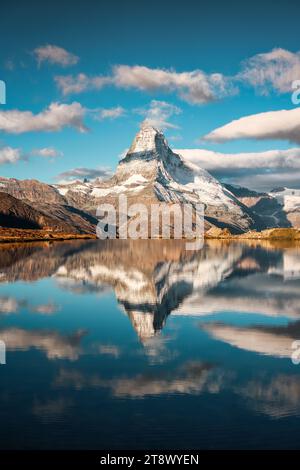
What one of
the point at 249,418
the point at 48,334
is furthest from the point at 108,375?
the point at 48,334

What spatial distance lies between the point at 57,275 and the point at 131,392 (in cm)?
7877

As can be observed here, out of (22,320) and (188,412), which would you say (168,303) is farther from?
(188,412)

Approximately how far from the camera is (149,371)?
3441 cm

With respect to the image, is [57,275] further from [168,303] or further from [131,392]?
[131,392]

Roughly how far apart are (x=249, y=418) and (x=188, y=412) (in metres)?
3.49

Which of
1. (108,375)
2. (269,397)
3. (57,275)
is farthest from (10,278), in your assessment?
(269,397)

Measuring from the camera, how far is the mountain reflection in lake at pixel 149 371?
79.1ft

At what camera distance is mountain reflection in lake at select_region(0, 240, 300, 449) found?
949 inches

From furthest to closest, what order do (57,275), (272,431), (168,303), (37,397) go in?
1. (57,275)
2. (168,303)
3. (37,397)
4. (272,431)

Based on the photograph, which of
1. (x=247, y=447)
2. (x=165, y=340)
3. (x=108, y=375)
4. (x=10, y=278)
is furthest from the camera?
(x=10, y=278)

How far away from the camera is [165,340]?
44625 millimetres

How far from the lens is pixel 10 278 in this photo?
98.5 meters

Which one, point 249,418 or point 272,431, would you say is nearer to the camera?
point 272,431

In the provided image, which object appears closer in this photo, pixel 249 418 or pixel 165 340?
pixel 249 418
